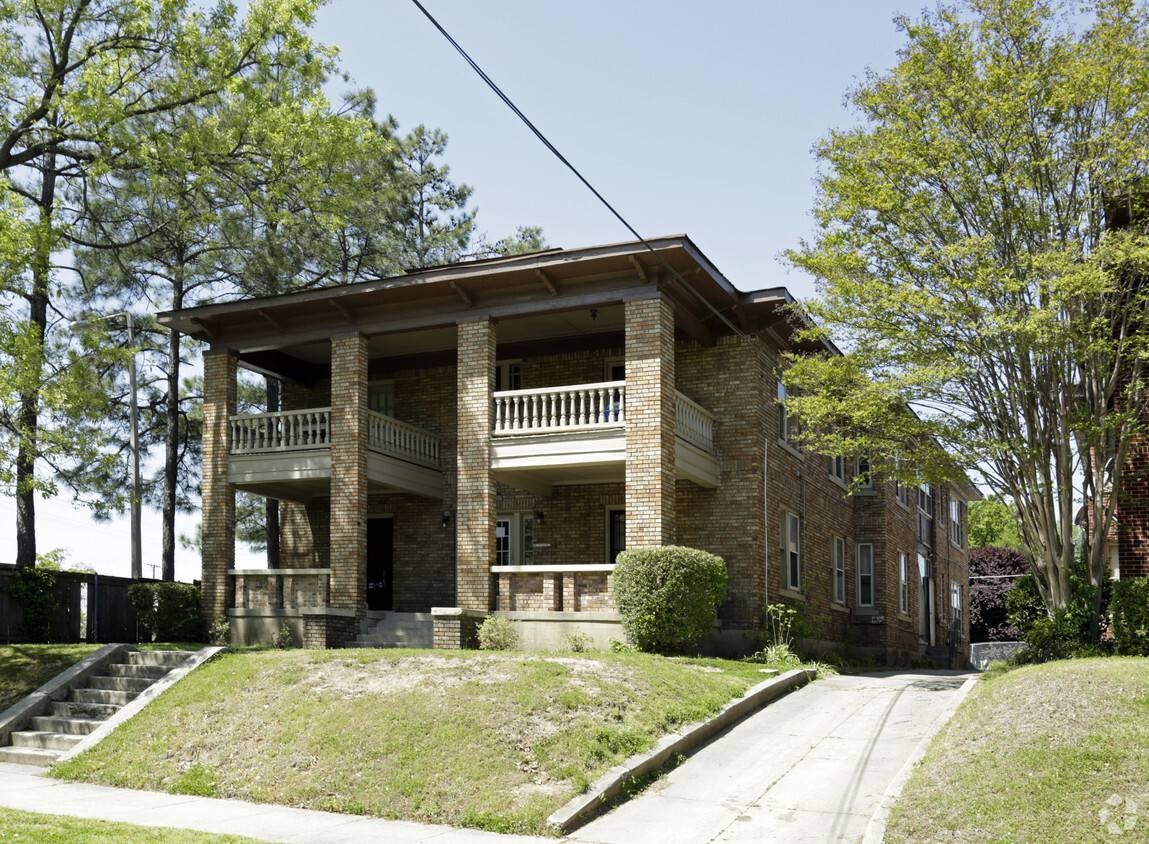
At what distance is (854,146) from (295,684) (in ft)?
41.6

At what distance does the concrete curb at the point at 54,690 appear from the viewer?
14914 mm

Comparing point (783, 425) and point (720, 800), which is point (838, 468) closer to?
point (783, 425)

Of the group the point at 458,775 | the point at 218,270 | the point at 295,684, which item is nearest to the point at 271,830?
the point at 458,775

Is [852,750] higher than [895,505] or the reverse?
the reverse

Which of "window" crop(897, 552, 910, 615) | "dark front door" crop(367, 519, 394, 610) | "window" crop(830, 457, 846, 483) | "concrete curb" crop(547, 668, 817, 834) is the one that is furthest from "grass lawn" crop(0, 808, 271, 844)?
"window" crop(897, 552, 910, 615)

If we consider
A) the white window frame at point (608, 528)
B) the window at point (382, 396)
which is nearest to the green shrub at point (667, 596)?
the white window frame at point (608, 528)

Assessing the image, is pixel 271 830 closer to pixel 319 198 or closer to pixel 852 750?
pixel 852 750

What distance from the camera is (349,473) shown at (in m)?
21.5

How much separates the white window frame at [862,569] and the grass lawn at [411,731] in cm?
1433

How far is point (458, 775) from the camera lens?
10891mm

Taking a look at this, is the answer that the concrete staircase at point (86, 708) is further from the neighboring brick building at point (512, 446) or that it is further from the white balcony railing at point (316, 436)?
the white balcony railing at point (316, 436)

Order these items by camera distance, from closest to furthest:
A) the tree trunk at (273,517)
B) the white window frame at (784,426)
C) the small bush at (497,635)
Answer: the small bush at (497,635), the white window frame at (784,426), the tree trunk at (273,517)

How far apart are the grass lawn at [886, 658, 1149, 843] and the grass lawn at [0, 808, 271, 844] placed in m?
5.83

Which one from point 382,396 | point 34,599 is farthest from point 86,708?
point 382,396
